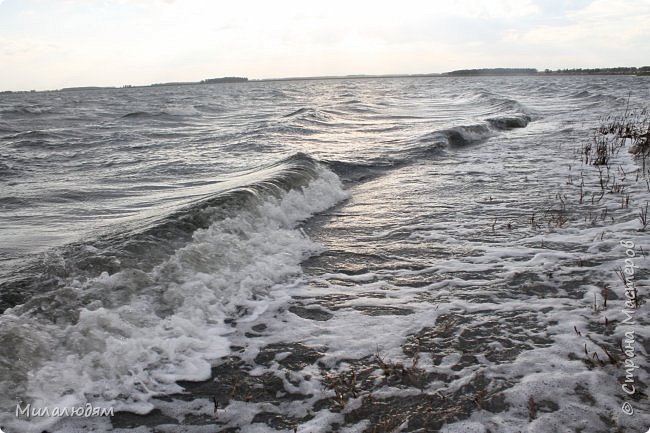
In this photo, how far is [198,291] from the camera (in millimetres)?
5219

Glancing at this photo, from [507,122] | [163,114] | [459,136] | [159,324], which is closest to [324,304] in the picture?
[159,324]

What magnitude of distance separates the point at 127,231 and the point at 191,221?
92 cm

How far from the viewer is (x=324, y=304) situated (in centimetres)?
516

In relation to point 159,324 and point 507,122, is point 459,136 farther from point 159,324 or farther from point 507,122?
point 159,324

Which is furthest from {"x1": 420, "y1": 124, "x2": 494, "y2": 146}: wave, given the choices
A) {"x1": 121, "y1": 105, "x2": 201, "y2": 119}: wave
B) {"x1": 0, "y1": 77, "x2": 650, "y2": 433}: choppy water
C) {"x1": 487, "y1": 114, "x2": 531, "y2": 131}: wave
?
{"x1": 121, "y1": 105, "x2": 201, "y2": 119}: wave

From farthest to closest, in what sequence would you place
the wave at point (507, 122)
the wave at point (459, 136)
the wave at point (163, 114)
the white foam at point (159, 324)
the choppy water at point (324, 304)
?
the wave at point (163, 114), the wave at point (507, 122), the wave at point (459, 136), the white foam at point (159, 324), the choppy water at point (324, 304)

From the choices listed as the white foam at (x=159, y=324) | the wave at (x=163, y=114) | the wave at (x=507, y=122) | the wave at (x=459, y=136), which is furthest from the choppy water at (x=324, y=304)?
the wave at (x=163, y=114)

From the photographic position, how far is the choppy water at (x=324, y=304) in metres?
3.40

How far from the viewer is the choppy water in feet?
11.1

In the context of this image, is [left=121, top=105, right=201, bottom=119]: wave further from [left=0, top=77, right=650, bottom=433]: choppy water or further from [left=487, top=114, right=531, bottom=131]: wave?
[left=487, top=114, right=531, bottom=131]: wave

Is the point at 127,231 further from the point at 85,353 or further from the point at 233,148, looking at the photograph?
the point at 233,148

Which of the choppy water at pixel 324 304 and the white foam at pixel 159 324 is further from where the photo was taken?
the white foam at pixel 159 324

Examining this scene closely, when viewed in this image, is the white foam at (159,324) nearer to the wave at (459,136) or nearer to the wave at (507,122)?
the wave at (459,136)

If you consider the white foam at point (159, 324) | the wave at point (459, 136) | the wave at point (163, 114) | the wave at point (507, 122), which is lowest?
the white foam at point (159, 324)
